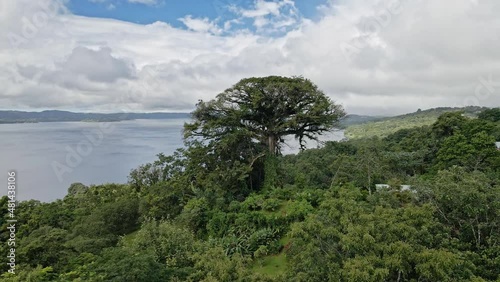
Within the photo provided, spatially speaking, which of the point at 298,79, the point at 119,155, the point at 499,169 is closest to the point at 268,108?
the point at 298,79

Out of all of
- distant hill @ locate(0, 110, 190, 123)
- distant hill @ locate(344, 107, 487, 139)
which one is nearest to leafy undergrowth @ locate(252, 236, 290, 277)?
distant hill @ locate(0, 110, 190, 123)

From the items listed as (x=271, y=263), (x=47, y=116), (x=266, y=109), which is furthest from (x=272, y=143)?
(x=47, y=116)

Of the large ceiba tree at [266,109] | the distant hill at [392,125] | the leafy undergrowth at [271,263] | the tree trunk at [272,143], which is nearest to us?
the leafy undergrowth at [271,263]

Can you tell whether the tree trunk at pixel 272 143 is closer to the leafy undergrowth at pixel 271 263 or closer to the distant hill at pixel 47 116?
the leafy undergrowth at pixel 271 263

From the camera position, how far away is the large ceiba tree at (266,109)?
1767 cm

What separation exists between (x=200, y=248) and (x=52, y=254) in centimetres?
474

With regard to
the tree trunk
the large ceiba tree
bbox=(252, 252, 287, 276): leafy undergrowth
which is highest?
the large ceiba tree

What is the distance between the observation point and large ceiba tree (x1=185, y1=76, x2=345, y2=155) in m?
17.7

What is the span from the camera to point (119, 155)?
3017 centimetres

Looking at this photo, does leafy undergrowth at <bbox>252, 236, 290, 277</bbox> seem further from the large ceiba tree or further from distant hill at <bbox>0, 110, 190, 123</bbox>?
distant hill at <bbox>0, 110, 190, 123</bbox>

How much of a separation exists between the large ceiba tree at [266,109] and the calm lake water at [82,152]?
1.50m

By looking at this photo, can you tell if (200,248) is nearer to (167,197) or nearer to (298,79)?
(167,197)

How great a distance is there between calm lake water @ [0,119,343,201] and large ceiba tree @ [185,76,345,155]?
1.50 metres

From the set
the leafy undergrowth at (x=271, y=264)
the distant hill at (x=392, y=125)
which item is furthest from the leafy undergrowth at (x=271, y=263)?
the distant hill at (x=392, y=125)
